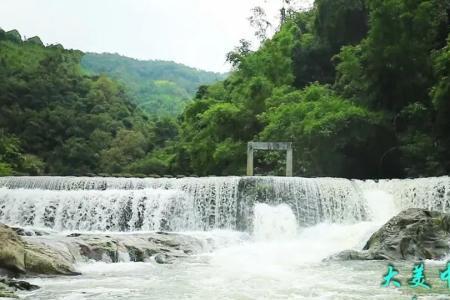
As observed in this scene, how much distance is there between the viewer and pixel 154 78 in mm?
80750

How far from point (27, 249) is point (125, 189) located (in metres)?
6.60

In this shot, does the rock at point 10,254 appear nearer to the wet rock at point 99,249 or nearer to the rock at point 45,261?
the rock at point 45,261

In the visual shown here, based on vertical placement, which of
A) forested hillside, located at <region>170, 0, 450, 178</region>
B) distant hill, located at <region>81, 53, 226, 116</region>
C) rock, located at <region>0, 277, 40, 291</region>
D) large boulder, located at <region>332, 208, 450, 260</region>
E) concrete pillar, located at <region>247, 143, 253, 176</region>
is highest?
distant hill, located at <region>81, 53, 226, 116</region>

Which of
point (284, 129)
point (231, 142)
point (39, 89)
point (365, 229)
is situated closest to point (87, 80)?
point (39, 89)

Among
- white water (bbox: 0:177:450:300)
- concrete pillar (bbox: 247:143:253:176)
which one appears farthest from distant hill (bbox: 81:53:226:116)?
white water (bbox: 0:177:450:300)

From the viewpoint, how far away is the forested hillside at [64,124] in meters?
36.9

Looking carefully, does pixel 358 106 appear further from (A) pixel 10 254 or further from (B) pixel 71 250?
(A) pixel 10 254

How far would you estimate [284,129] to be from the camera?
2130 centimetres

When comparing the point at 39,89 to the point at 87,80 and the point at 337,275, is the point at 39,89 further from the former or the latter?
the point at 337,275

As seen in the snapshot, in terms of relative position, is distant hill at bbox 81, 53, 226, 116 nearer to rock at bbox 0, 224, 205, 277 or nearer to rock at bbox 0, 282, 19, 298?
rock at bbox 0, 224, 205, 277

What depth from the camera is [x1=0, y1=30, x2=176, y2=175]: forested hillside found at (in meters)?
36.9

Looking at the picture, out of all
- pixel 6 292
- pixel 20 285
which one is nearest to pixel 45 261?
pixel 20 285

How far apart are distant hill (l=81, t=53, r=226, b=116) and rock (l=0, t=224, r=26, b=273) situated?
5397 cm

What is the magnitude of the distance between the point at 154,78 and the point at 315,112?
6201 centimetres
